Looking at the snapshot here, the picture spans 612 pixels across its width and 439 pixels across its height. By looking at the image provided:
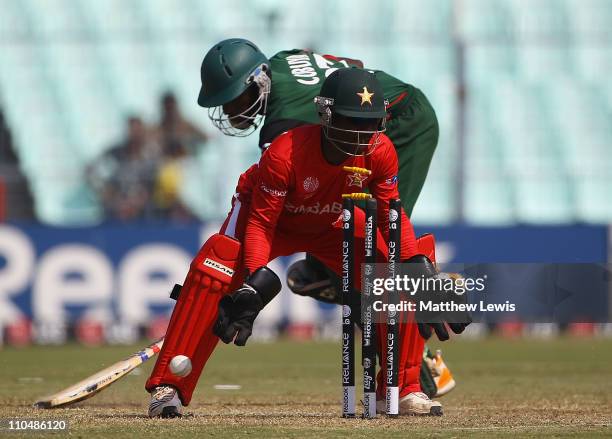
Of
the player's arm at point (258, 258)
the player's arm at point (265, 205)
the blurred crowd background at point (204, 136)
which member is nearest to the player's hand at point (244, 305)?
the player's arm at point (258, 258)

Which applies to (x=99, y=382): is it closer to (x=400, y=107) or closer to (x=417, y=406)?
(x=417, y=406)

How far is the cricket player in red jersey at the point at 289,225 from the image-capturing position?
6.16m

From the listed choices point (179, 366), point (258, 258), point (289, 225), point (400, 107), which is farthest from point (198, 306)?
point (400, 107)

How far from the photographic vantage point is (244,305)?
6078 millimetres

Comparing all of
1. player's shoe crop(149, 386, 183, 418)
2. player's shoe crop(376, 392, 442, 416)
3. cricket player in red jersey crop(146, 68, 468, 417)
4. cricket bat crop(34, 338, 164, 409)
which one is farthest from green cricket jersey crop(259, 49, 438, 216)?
player's shoe crop(149, 386, 183, 418)

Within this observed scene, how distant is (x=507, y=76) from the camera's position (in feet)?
59.3

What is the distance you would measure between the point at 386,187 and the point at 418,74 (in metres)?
10.8

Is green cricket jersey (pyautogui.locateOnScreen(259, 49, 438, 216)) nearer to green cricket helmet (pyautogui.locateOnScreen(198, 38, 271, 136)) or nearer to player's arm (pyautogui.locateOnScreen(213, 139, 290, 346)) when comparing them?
green cricket helmet (pyautogui.locateOnScreen(198, 38, 271, 136))

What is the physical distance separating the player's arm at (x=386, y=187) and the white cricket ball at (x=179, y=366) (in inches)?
46.8

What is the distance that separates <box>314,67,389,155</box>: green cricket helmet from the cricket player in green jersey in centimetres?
103

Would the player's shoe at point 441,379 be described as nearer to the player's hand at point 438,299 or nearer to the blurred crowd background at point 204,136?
the player's hand at point 438,299

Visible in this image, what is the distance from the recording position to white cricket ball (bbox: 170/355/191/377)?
21.0ft

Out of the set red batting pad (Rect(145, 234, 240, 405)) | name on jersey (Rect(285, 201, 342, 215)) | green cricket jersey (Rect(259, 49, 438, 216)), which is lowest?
red batting pad (Rect(145, 234, 240, 405))

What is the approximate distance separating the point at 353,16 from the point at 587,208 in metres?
4.01
